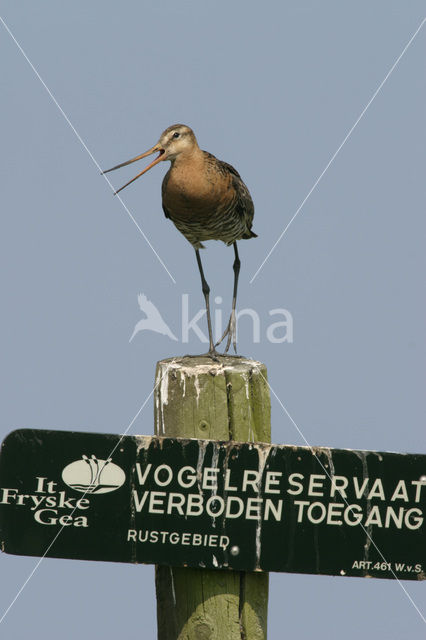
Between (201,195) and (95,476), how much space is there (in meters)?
2.53

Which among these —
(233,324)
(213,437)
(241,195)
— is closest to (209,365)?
(213,437)

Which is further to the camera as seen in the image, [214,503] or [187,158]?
[187,158]

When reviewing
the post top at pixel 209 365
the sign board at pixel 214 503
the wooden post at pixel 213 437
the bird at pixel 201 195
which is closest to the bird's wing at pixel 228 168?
the bird at pixel 201 195

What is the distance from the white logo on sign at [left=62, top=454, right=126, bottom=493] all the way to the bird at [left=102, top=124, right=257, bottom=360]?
5.88ft

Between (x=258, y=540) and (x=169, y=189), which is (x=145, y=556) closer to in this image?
(x=258, y=540)

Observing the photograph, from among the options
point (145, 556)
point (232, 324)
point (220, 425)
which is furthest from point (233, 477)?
point (232, 324)

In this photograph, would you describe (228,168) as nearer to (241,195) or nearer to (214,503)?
(241,195)

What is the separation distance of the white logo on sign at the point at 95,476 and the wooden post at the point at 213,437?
0.32 m

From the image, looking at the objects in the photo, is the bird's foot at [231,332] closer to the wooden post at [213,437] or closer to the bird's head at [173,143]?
the bird's head at [173,143]

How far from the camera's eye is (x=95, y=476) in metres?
3.31

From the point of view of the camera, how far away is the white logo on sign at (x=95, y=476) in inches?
130

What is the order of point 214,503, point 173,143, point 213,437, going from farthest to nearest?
point 173,143 → point 213,437 → point 214,503

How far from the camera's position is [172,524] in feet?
10.9

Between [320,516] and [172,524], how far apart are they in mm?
586
